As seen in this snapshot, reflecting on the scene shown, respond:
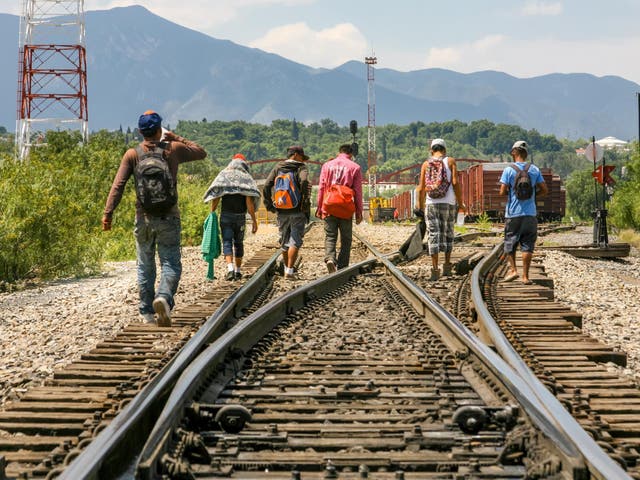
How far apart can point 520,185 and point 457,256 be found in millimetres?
5244

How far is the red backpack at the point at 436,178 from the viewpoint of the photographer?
10438mm

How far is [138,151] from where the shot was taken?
733 cm

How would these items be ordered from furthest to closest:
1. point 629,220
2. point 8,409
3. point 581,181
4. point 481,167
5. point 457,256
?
point 581,181 < point 481,167 < point 629,220 < point 457,256 < point 8,409

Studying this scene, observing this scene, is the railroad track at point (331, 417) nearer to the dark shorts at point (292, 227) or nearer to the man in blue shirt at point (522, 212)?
the man in blue shirt at point (522, 212)

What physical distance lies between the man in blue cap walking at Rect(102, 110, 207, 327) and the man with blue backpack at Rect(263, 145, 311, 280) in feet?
11.0

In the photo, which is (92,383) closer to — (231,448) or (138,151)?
(231,448)

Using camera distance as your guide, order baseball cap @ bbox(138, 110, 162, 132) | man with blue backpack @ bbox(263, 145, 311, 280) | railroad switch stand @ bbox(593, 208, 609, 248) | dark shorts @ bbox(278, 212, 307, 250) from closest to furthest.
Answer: baseball cap @ bbox(138, 110, 162, 132) < man with blue backpack @ bbox(263, 145, 311, 280) < dark shorts @ bbox(278, 212, 307, 250) < railroad switch stand @ bbox(593, 208, 609, 248)

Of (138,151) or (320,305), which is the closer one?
(138,151)

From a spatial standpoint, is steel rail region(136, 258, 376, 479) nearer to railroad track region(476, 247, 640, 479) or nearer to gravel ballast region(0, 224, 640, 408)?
gravel ballast region(0, 224, 640, 408)

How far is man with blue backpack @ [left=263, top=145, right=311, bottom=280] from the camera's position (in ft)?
36.0

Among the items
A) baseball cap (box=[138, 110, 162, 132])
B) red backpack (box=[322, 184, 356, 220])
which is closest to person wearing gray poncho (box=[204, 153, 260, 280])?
red backpack (box=[322, 184, 356, 220])

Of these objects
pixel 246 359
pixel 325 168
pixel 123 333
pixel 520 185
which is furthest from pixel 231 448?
pixel 325 168

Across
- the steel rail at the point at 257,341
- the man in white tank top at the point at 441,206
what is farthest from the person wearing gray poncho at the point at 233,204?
the steel rail at the point at 257,341

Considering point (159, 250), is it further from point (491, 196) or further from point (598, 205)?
point (491, 196)
